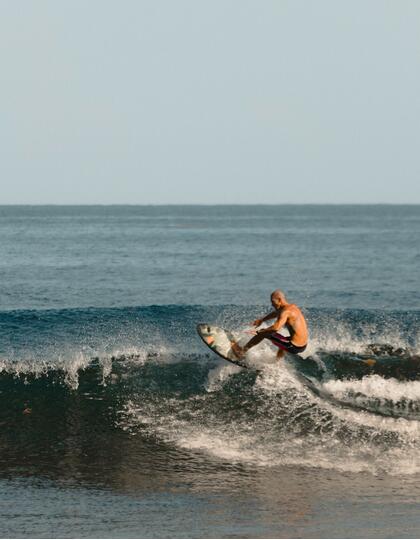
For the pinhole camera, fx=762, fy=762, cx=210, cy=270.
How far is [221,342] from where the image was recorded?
18.3 m

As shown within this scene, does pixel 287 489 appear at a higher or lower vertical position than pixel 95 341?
lower

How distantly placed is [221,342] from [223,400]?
173cm

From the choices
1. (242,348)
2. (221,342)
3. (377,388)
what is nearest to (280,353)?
(242,348)

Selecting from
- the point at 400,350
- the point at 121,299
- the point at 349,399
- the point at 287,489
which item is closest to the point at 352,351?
the point at 400,350

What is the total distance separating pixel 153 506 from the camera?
38.0 ft

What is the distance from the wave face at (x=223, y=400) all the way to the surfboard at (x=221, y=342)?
480 mm

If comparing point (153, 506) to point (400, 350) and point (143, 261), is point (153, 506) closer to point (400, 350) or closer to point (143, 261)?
point (400, 350)

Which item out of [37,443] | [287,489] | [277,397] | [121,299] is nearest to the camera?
[287,489]

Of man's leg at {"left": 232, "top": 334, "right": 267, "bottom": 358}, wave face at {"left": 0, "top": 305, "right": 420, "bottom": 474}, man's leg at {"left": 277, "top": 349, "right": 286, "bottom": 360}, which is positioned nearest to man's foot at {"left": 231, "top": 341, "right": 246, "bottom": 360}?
man's leg at {"left": 232, "top": 334, "right": 267, "bottom": 358}

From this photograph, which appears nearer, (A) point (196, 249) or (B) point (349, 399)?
(B) point (349, 399)

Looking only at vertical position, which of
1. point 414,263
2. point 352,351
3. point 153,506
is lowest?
point 153,506

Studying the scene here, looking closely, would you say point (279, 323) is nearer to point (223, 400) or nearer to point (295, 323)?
point (295, 323)

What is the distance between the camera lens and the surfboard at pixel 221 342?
59.4 feet

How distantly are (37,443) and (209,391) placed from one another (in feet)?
14.5
